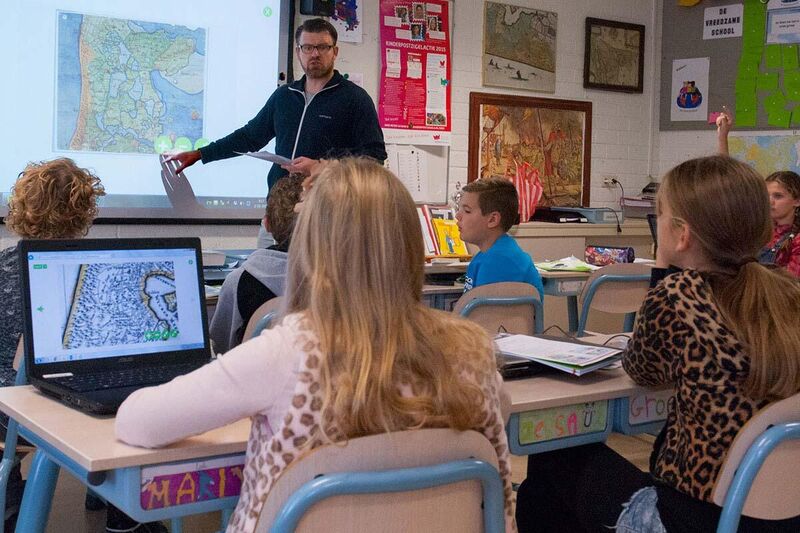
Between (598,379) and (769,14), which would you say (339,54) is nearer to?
(769,14)

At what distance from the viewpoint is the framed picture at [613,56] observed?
607 cm

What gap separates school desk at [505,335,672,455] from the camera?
5.87 feet

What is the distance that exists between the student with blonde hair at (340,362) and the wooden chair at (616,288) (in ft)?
8.25

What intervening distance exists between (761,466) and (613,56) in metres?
4.94

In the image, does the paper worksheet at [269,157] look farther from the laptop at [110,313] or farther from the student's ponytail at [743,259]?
the student's ponytail at [743,259]

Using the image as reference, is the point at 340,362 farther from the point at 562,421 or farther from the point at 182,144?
the point at 182,144

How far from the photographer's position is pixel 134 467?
1.32 m

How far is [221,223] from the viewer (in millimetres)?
4742

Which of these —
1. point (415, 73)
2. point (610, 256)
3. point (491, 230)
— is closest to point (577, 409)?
point (491, 230)

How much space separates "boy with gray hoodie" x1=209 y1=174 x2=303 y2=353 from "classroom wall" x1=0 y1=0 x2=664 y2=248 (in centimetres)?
185

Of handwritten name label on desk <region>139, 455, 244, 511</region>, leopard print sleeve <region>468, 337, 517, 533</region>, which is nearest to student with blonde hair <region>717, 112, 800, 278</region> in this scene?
leopard print sleeve <region>468, 337, 517, 533</region>

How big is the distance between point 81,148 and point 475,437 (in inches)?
138

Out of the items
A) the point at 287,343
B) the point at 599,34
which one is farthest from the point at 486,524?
the point at 599,34

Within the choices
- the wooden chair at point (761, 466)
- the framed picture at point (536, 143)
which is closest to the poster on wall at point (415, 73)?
the framed picture at point (536, 143)
